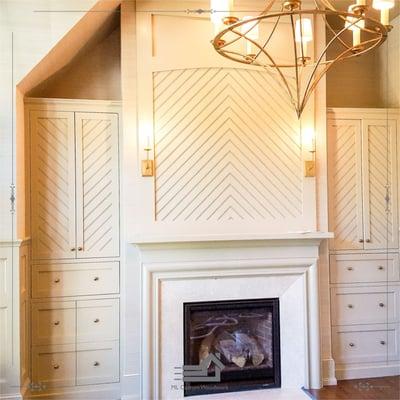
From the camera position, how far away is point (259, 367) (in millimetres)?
2865

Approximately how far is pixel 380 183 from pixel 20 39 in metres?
3.21

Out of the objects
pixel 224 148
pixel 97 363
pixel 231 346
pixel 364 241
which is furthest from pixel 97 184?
pixel 364 241

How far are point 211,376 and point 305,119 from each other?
7.44 ft

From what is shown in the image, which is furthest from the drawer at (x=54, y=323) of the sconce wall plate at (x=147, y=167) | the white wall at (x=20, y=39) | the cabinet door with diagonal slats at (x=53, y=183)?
the sconce wall plate at (x=147, y=167)

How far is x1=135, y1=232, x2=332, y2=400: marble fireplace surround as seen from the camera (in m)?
2.68

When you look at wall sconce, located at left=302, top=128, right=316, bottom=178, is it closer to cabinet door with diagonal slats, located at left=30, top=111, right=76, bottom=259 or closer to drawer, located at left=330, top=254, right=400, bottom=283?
drawer, located at left=330, top=254, right=400, bottom=283

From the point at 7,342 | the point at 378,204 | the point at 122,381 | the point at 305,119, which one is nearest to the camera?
the point at 7,342

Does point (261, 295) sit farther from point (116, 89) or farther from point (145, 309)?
point (116, 89)

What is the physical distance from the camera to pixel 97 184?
2.88m

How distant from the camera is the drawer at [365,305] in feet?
10.1

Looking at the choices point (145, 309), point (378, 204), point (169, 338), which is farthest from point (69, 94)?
point (378, 204)

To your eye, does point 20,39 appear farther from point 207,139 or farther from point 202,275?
point 202,275

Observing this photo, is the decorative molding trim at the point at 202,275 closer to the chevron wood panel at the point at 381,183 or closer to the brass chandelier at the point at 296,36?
the chevron wood panel at the point at 381,183

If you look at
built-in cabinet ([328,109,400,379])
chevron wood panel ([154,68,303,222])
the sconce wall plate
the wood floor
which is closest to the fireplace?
the wood floor
